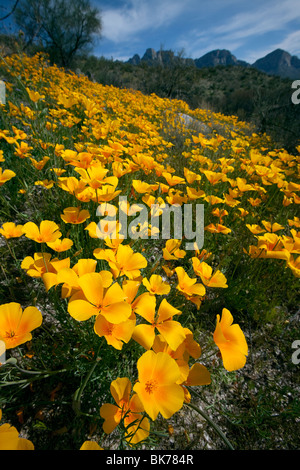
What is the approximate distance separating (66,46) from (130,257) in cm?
3051

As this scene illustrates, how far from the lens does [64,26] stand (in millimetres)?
22422

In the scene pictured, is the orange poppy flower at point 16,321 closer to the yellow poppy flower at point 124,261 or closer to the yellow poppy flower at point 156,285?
the yellow poppy flower at point 124,261

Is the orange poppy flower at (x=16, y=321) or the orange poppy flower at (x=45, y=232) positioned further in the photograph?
the orange poppy flower at (x=45, y=232)

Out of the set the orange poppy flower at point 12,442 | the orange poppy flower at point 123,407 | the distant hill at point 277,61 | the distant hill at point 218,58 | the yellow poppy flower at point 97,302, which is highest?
the distant hill at point 218,58

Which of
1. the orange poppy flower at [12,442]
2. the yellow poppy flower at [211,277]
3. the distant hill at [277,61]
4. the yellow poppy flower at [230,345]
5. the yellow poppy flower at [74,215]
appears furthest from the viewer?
the distant hill at [277,61]

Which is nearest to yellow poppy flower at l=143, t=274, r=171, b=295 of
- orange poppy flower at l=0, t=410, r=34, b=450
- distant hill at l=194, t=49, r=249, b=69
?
orange poppy flower at l=0, t=410, r=34, b=450

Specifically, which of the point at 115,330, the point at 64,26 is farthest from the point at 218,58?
the point at 115,330

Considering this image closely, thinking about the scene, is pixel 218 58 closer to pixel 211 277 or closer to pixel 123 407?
pixel 211 277

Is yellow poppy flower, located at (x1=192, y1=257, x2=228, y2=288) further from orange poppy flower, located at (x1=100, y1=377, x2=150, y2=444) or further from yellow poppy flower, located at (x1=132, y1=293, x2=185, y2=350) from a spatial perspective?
orange poppy flower, located at (x1=100, y1=377, x2=150, y2=444)

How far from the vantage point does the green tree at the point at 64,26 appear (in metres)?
21.5

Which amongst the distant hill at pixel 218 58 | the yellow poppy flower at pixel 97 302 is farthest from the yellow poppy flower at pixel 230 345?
the distant hill at pixel 218 58

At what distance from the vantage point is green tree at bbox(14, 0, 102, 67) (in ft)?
70.4
